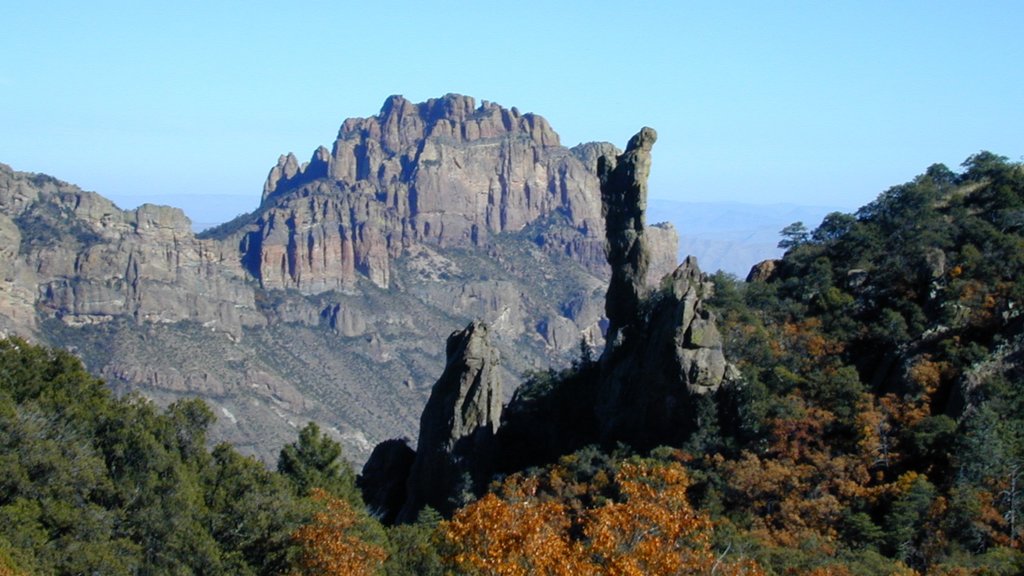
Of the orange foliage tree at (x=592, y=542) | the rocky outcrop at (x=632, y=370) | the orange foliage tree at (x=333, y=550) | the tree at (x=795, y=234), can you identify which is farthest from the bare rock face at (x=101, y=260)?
the orange foliage tree at (x=592, y=542)

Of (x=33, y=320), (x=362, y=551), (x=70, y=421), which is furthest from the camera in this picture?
(x=33, y=320)

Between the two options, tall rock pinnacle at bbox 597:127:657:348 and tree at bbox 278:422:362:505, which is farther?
tall rock pinnacle at bbox 597:127:657:348

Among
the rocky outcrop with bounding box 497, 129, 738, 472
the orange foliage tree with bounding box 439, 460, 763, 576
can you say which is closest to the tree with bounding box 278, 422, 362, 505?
the rocky outcrop with bounding box 497, 129, 738, 472

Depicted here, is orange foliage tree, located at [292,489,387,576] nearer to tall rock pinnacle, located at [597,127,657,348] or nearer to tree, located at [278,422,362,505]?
tree, located at [278,422,362,505]

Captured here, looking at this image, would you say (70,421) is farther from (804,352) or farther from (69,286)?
(69,286)

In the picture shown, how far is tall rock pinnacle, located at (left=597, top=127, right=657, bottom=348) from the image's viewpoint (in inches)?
2015

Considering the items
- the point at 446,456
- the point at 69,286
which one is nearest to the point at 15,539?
the point at 446,456

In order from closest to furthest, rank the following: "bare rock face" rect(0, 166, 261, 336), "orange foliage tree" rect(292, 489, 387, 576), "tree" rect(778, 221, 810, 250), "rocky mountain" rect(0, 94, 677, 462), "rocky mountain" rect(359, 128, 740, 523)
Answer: "orange foliage tree" rect(292, 489, 387, 576)
"rocky mountain" rect(359, 128, 740, 523)
"tree" rect(778, 221, 810, 250)
"rocky mountain" rect(0, 94, 677, 462)
"bare rock face" rect(0, 166, 261, 336)

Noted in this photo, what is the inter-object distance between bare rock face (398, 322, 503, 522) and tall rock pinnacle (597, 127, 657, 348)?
17.9ft

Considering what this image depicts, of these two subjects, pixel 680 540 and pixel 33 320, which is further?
pixel 33 320

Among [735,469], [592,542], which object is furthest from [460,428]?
[592,542]

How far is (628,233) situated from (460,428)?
10.3 meters

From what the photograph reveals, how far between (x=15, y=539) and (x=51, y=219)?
130401 millimetres

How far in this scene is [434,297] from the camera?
19462 centimetres
